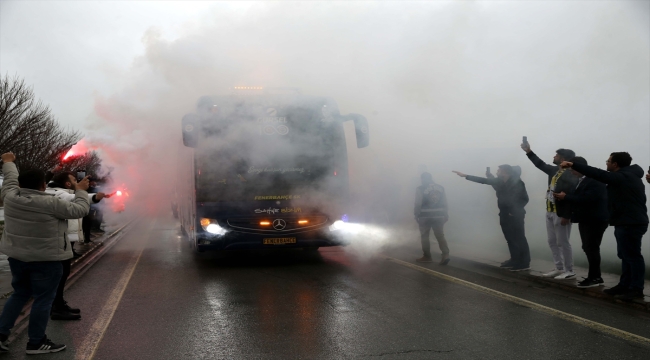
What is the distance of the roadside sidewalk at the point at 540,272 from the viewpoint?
6.19 metres

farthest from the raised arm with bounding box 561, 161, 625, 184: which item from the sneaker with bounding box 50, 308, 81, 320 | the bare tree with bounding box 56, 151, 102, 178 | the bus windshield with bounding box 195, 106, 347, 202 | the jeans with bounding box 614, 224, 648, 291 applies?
the bare tree with bounding box 56, 151, 102, 178

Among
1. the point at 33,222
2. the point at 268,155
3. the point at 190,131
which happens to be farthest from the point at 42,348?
the point at 268,155

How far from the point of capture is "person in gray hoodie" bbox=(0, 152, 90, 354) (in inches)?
167

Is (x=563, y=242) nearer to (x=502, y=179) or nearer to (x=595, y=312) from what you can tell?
(x=502, y=179)

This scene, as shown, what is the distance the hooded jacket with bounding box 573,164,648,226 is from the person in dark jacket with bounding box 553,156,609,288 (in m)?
0.64

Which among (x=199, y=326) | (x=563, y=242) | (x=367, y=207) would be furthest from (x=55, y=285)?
(x=367, y=207)

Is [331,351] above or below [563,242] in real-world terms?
below

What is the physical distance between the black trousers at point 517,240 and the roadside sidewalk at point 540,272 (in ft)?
0.67

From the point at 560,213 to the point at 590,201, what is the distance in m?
0.53

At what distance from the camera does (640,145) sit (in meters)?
13.0

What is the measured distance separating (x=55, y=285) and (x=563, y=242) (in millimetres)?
6129

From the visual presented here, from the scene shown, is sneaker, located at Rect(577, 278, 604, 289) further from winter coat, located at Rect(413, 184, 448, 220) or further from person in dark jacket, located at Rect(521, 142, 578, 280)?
winter coat, located at Rect(413, 184, 448, 220)

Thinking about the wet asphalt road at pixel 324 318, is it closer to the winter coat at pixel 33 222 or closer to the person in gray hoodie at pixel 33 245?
the person in gray hoodie at pixel 33 245

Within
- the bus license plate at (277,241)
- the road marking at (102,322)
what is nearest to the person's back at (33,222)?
the road marking at (102,322)
